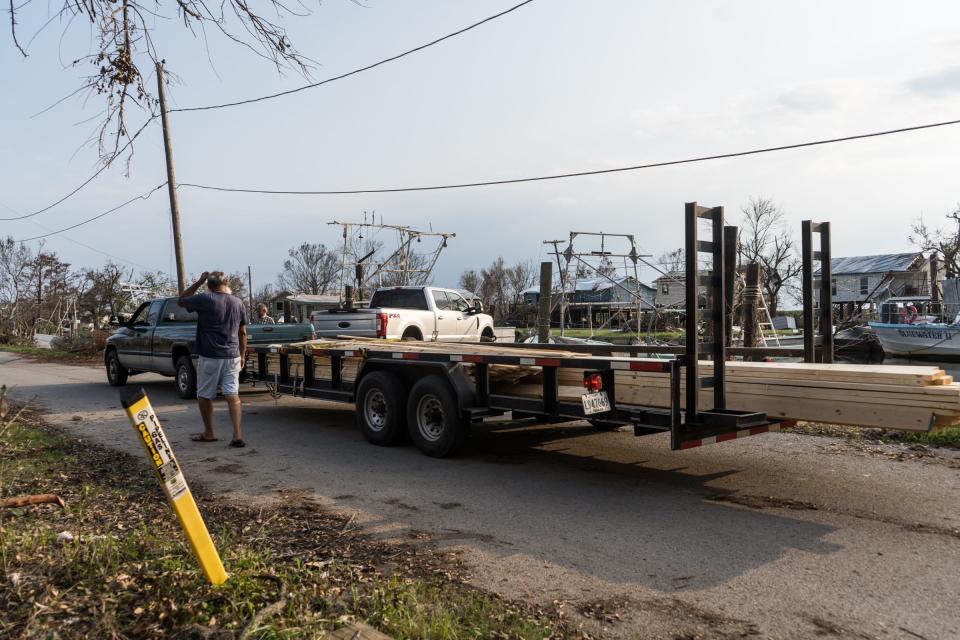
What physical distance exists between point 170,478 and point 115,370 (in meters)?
13.7

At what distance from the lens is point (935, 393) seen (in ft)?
16.0

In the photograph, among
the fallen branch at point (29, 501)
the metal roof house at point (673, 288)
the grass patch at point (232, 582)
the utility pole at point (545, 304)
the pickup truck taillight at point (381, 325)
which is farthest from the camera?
the utility pole at point (545, 304)

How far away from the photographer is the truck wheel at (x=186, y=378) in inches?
512

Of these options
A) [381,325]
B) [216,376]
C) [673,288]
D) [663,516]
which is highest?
[673,288]

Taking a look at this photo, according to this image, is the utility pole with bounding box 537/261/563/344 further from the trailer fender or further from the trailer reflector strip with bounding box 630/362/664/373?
the trailer reflector strip with bounding box 630/362/664/373

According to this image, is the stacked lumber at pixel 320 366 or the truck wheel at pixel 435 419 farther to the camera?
the stacked lumber at pixel 320 366

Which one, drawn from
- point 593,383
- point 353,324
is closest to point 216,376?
point 593,383

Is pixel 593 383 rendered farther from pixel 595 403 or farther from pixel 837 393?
pixel 837 393

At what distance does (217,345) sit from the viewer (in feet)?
27.7

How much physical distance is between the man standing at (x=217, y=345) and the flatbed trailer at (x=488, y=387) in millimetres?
1274

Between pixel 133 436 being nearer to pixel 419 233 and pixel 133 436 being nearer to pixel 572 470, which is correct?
pixel 572 470

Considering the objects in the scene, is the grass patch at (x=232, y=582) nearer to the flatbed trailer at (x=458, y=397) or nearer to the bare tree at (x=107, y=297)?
the flatbed trailer at (x=458, y=397)

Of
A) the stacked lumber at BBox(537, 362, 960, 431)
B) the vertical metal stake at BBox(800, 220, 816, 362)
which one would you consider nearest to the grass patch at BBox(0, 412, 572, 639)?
the stacked lumber at BBox(537, 362, 960, 431)

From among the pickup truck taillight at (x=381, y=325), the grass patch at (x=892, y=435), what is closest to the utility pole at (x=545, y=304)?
the pickup truck taillight at (x=381, y=325)
